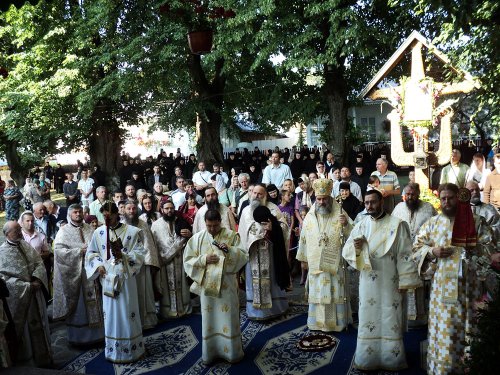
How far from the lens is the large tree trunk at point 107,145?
21906 millimetres

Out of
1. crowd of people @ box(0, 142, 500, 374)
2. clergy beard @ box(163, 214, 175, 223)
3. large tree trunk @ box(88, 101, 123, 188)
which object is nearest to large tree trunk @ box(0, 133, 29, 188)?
large tree trunk @ box(88, 101, 123, 188)

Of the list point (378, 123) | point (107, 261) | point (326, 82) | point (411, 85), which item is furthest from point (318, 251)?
point (378, 123)

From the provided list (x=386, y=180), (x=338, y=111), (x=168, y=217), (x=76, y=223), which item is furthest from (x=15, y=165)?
(x=386, y=180)

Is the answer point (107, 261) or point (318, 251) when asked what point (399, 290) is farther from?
point (107, 261)

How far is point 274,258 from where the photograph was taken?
317 inches

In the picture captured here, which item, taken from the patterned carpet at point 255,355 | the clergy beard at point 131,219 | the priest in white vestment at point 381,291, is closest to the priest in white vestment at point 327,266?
the patterned carpet at point 255,355

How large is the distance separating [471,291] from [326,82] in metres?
12.4

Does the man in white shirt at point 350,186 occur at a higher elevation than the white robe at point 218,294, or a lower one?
higher

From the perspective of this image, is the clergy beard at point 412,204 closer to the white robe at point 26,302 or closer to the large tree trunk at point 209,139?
the white robe at point 26,302

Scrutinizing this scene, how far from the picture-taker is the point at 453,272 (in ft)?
17.7

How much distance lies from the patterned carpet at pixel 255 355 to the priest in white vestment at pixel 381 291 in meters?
0.25

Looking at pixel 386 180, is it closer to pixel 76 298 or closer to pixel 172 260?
pixel 172 260

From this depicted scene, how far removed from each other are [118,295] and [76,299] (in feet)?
4.16

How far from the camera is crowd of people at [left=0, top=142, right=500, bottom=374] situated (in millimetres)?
5461
